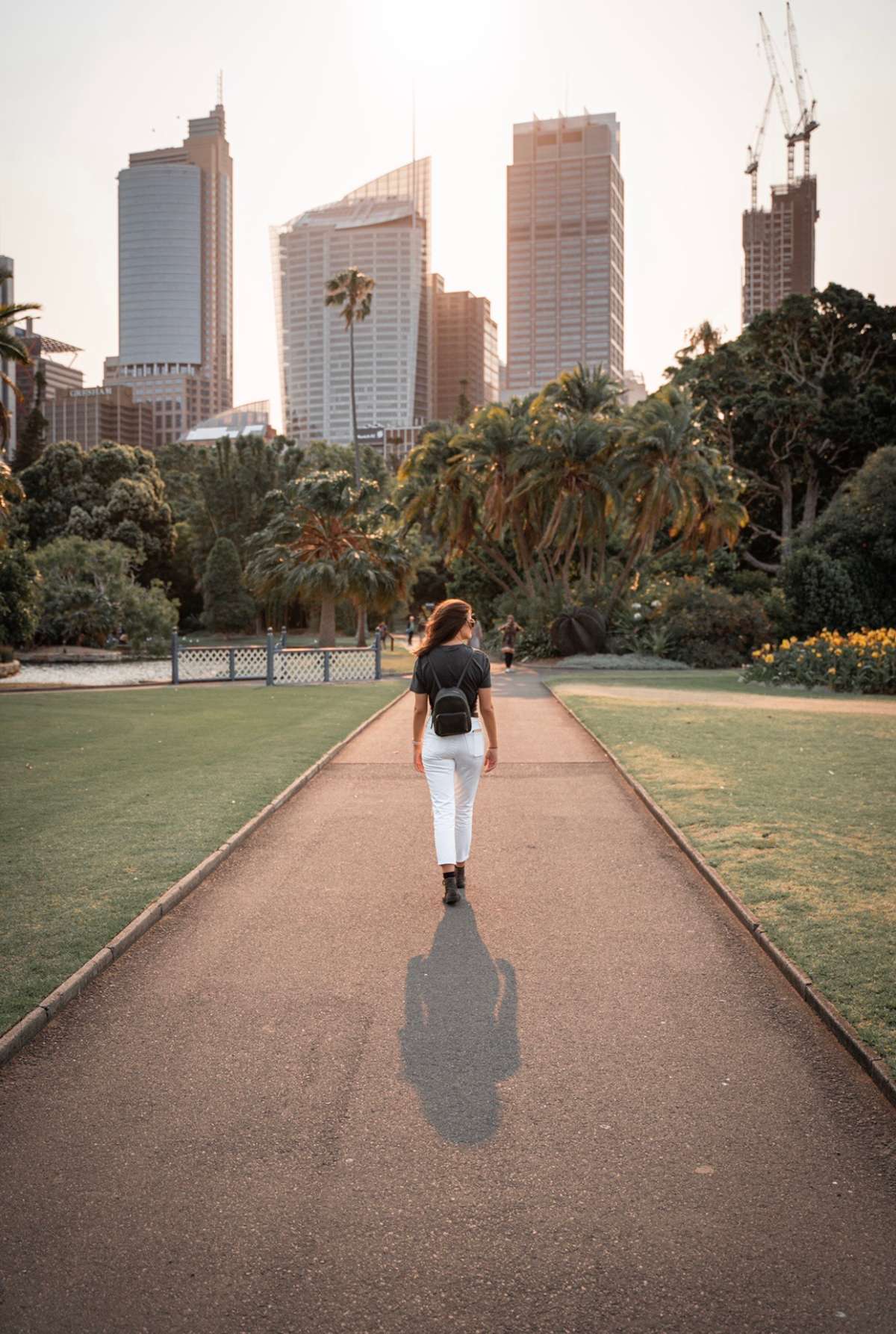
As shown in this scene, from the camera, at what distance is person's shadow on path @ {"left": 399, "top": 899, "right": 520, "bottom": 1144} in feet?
13.7

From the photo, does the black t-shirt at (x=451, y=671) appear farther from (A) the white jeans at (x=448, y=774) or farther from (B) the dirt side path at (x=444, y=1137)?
(B) the dirt side path at (x=444, y=1137)

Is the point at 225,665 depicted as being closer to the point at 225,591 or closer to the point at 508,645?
the point at 508,645

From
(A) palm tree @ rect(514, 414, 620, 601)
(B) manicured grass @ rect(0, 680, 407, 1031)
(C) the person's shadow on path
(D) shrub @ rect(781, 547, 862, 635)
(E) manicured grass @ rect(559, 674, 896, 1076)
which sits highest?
(A) palm tree @ rect(514, 414, 620, 601)

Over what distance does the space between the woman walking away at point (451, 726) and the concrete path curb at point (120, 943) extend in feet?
5.93

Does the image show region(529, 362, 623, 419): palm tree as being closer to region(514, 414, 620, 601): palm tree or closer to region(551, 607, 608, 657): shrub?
region(514, 414, 620, 601): palm tree

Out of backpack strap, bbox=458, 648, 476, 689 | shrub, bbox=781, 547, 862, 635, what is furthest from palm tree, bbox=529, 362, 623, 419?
backpack strap, bbox=458, 648, 476, 689

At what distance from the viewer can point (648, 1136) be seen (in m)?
3.98

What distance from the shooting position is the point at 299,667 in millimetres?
31031

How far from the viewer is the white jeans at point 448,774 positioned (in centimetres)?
712

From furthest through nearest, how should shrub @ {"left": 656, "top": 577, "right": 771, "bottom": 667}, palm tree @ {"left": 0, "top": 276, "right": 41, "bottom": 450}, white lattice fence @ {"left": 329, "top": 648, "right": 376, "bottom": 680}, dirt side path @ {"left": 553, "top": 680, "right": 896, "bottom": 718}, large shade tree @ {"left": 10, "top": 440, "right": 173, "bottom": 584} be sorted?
large shade tree @ {"left": 10, "top": 440, "right": 173, "bottom": 584}, shrub @ {"left": 656, "top": 577, "right": 771, "bottom": 667}, white lattice fence @ {"left": 329, "top": 648, "right": 376, "bottom": 680}, palm tree @ {"left": 0, "top": 276, "right": 41, "bottom": 450}, dirt side path @ {"left": 553, "top": 680, "right": 896, "bottom": 718}

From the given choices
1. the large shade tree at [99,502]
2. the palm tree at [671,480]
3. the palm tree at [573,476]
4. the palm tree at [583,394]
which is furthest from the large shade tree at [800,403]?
the large shade tree at [99,502]

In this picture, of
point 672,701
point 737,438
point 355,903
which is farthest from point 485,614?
point 355,903

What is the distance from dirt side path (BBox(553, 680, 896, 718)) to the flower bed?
4.92 feet

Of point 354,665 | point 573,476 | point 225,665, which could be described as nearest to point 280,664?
point 225,665
